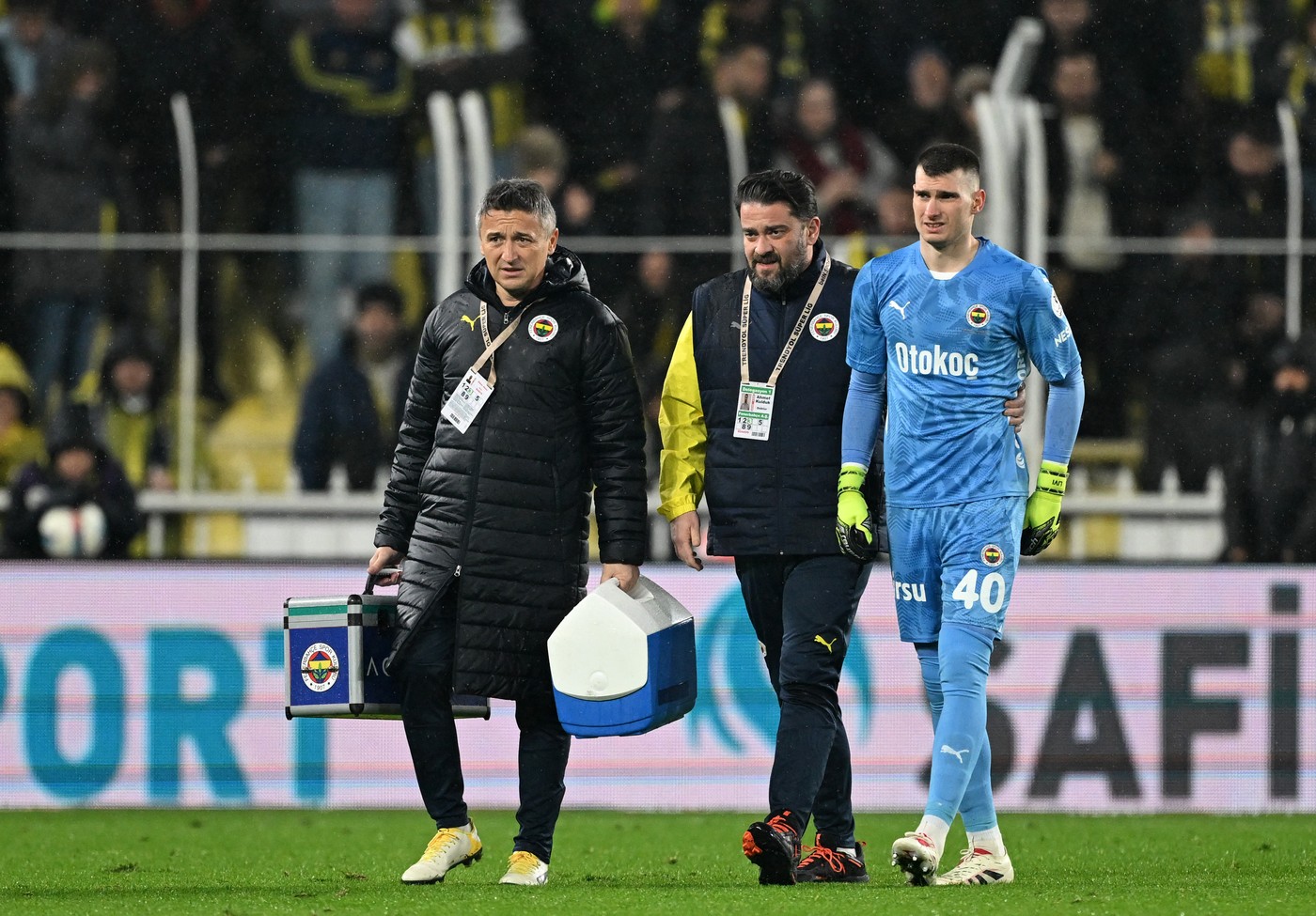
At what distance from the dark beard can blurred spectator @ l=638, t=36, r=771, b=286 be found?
18.7 feet

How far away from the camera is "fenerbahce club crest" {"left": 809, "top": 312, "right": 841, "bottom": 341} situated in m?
5.22

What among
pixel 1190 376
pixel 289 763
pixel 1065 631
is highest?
pixel 1190 376

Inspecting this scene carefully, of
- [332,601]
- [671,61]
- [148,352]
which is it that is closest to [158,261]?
[148,352]

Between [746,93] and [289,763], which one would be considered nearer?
[289,763]

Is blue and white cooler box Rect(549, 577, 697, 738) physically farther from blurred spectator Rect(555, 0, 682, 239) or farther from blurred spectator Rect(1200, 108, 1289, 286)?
blurred spectator Rect(1200, 108, 1289, 286)

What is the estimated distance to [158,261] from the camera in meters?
11.5

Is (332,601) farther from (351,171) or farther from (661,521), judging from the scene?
(351,171)

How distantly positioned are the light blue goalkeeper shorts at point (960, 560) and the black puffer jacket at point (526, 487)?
675 millimetres

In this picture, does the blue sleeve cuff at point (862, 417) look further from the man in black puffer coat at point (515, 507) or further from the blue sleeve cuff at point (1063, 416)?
the man in black puffer coat at point (515, 507)

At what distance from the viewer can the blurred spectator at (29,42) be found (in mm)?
11562

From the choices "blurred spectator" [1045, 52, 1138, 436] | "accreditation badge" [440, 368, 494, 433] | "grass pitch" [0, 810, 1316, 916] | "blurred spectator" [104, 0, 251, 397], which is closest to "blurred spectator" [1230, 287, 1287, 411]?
"blurred spectator" [1045, 52, 1138, 436]

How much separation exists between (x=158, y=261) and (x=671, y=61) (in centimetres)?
310

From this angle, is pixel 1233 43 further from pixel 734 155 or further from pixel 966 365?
pixel 966 365

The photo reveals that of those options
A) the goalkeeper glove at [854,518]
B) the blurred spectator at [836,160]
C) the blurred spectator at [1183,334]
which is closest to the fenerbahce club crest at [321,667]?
the goalkeeper glove at [854,518]
